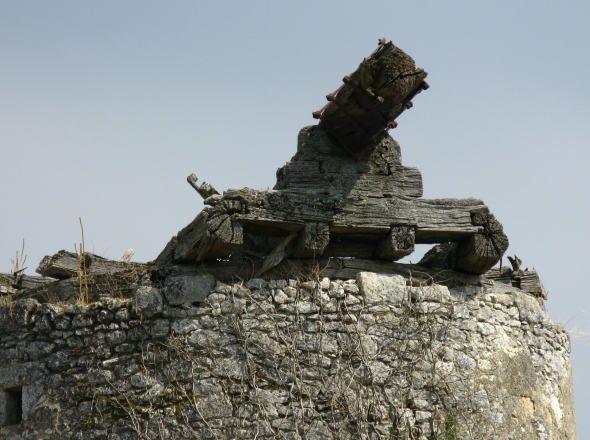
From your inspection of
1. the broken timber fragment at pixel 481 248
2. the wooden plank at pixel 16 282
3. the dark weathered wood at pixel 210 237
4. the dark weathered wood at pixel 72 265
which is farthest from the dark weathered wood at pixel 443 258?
the wooden plank at pixel 16 282

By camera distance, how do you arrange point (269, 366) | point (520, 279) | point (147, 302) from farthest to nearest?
point (520, 279) < point (147, 302) < point (269, 366)

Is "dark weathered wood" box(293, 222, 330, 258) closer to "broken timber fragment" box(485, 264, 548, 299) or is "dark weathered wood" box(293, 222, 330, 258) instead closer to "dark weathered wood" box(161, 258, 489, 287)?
"dark weathered wood" box(161, 258, 489, 287)

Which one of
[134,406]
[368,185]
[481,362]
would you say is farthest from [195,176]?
[481,362]

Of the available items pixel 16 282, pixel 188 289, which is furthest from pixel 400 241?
pixel 16 282

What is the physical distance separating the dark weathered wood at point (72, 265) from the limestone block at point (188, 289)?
79 centimetres

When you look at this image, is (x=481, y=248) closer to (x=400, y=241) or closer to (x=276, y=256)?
Result: (x=400, y=241)

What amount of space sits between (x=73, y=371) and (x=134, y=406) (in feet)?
2.08

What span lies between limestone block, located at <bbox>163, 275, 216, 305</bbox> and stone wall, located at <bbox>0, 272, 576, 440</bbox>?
0.04 ft

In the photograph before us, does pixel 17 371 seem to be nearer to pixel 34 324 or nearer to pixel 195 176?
pixel 34 324

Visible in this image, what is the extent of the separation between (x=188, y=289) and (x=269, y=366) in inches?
34.5

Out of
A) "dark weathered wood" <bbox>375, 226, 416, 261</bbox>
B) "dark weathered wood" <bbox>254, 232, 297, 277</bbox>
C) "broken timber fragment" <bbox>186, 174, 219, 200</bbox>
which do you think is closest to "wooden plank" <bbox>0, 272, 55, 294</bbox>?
"broken timber fragment" <bbox>186, 174, 219, 200</bbox>

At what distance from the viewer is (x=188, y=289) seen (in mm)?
7711

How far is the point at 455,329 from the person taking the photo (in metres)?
8.02

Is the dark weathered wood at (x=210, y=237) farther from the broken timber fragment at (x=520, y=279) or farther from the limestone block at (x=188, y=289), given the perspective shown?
the broken timber fragment at (x=520, y=279)
